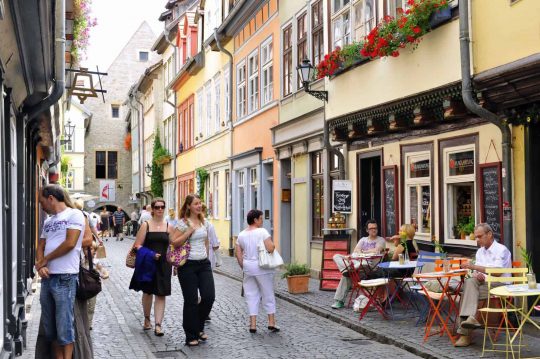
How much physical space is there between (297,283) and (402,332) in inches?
193

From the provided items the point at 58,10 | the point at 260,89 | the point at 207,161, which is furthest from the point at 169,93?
the point at 58,10

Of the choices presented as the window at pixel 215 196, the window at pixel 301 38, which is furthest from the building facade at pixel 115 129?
the window at pixel 301 38

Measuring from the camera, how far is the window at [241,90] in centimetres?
2673

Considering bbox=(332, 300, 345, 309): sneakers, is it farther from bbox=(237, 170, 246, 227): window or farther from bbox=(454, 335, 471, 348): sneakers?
bbox=(237, 170, 246, 227): window

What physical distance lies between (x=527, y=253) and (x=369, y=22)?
19.4 feet

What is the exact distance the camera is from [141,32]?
64.9 m

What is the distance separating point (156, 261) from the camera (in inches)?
430

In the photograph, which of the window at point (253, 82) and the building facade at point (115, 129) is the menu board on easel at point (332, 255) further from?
the building facade at point (115, 129)

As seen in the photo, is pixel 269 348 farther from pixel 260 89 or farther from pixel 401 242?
pixel 260 89

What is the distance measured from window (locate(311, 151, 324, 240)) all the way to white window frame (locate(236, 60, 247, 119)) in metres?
7.57

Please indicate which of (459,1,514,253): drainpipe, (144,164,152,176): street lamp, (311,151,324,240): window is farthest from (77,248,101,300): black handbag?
(144,164,152,176): street lamp

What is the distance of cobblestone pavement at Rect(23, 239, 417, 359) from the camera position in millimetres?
9531

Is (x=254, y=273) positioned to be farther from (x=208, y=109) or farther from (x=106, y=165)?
(x=106, y=165)

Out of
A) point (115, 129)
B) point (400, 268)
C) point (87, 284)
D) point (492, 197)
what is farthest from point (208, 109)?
point (115, 129)
